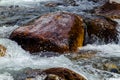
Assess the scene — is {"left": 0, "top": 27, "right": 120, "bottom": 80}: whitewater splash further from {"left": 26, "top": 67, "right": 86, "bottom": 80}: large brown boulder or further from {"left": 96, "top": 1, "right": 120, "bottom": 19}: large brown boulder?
{"left": 96, "top": 1, "right": 120, "bottom": 19}: large brown boulder

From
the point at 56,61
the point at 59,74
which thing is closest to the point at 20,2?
the point at 56,61

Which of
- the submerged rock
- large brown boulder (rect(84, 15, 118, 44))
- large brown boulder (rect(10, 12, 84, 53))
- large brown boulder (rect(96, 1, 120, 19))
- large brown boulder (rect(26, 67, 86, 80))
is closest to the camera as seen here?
large brown boulder (rect(26, 67, 86, 80))

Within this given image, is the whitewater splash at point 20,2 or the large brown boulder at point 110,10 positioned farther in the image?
the whitewater splash at point 20,2

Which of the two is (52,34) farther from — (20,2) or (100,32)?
(20,2)

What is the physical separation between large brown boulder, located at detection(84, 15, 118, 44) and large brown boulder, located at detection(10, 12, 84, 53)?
37cm

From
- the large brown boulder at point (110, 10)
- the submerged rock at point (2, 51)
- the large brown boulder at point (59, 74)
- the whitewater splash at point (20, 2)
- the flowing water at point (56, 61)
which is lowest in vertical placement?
the whitewater splash at point (20, 2)

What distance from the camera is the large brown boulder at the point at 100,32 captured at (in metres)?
9.82

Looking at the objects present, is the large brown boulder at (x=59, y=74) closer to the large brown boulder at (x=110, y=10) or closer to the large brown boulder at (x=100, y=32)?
the large brown boulder at (x=100, y=32)

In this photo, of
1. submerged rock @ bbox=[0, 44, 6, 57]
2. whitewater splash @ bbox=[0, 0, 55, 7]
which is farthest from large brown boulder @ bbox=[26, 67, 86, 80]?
whitewater splash @ bbox=[0, 0, 55, 7]

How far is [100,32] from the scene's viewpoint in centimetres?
994

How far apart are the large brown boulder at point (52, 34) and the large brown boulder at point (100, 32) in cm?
37

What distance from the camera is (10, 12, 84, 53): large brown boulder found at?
865 centimetres

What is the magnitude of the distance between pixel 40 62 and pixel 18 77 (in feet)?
3.67

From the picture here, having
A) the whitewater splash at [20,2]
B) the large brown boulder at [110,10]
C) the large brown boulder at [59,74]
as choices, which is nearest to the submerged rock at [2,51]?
the large brown boulder at [59,74]
